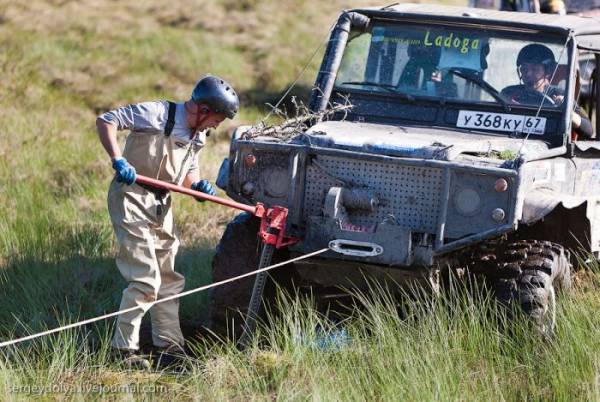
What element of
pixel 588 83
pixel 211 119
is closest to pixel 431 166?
pixel 211 119

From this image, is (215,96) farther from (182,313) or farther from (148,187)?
(182,313)

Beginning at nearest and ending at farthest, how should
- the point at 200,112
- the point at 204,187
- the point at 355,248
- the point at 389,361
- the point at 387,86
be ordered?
the point at 389,361
the point at 355,248
the point at 200,112
the point at 204,187
the point at 387,86

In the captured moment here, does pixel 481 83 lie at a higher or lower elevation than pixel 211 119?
higher

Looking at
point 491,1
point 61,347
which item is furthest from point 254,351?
point 491,1

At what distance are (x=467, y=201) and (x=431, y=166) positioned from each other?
0.26 m

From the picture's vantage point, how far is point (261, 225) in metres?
6.26

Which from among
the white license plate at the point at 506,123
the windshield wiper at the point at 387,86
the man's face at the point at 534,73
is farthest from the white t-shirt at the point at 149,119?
the man's face at the point at 534,73

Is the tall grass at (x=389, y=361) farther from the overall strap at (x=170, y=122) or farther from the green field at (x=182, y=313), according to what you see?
the overall strap at (x=170, y=122)

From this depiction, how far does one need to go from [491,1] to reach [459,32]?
209 inches

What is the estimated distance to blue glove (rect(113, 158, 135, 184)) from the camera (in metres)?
6.03

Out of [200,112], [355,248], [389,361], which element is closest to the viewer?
[389,361]

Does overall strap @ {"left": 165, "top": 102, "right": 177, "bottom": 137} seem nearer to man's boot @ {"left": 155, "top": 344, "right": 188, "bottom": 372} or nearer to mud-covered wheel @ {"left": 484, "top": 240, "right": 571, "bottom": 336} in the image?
man's boot @ {"left": 155, "top": 344, "right": 188, "bottom": 372}

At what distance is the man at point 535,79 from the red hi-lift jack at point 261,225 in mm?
1853

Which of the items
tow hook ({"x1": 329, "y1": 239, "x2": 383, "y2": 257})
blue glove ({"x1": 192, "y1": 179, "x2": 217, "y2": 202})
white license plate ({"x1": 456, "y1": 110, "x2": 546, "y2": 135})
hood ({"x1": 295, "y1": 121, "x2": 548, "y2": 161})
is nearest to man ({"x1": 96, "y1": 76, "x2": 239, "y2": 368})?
blue glove ({"x1": 192, "y1": 179, "x2": 217, "y2": 202})
